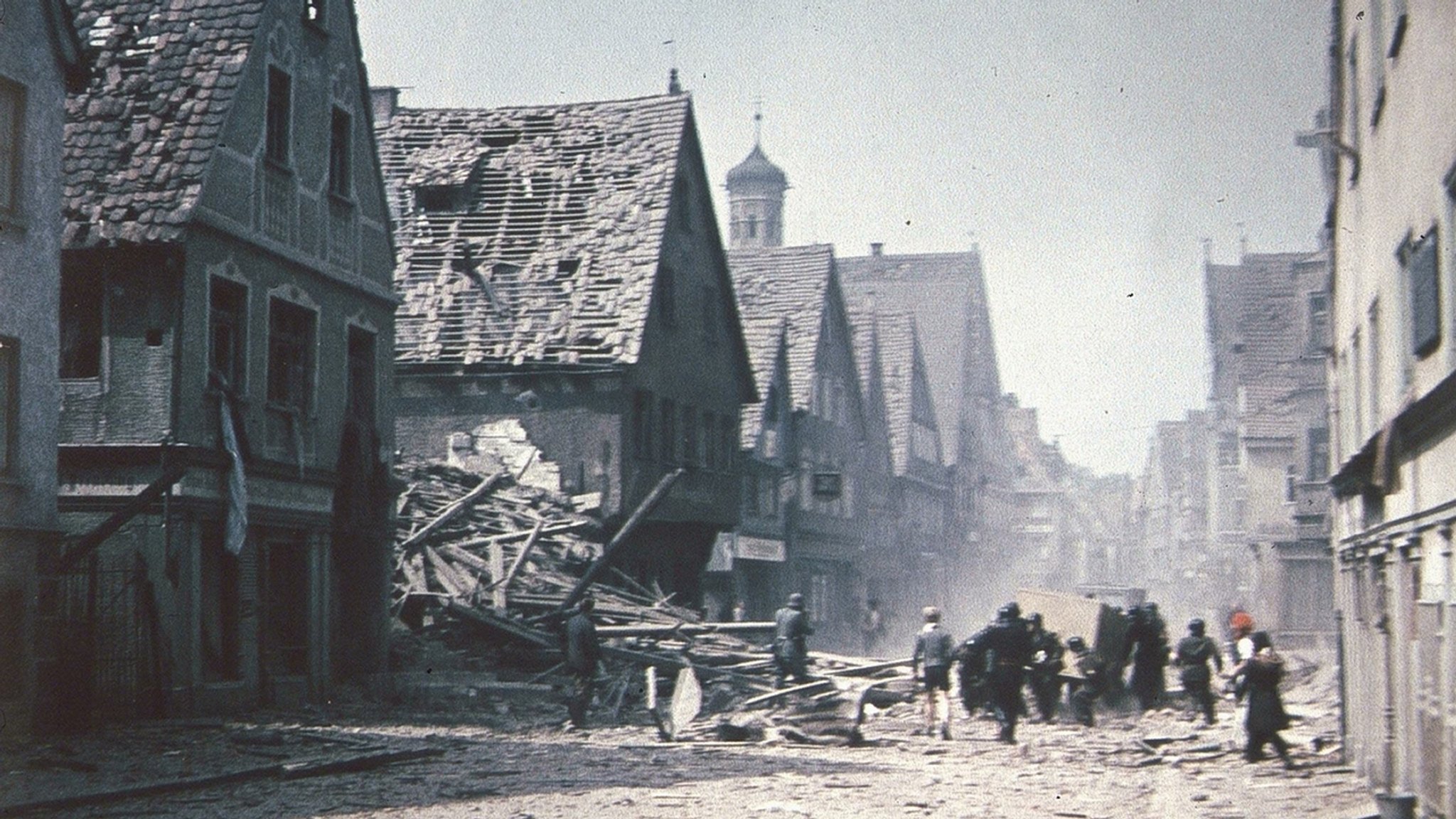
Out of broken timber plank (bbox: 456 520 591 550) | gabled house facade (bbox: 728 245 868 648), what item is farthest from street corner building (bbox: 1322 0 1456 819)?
gabled house facade (bbox: 728 245 868 648)

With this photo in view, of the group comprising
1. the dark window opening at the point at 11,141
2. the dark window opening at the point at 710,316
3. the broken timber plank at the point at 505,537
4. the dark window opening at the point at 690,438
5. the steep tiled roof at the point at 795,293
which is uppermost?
the steep tiled roof at the point at 795,293

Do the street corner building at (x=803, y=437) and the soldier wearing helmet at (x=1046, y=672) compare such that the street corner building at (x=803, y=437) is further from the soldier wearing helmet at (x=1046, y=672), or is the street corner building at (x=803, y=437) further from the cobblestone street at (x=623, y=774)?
the cobblestone street at (x=623, y=774)

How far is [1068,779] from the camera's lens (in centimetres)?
1988

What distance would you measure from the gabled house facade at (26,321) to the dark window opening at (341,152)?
7271 mm

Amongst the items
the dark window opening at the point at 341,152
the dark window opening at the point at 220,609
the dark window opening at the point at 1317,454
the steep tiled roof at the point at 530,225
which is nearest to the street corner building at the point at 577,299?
the steep tiled roof at the point at 530,225

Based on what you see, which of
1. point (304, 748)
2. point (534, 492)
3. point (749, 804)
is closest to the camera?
point (749, 804)

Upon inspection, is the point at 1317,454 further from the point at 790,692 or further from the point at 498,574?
the point at 498,574

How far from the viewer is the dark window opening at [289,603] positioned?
2609 cm

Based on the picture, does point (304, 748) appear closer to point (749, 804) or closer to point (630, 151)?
point (749, 804)

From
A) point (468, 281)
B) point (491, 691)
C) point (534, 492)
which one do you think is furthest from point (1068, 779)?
point (468, 281)

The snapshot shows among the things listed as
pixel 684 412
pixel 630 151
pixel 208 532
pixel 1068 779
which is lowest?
pixel 1068 779

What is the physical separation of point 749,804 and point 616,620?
16126 millimetres

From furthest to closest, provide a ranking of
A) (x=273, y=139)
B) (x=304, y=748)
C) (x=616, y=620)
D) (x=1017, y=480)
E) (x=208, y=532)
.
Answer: (x=1017, y=480) → (x=616, y=620) → (x=273, y=139) → (x=208, y=532) → (x=304, y=748)

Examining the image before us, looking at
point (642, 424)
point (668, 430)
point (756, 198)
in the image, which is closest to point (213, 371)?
point (642, 424)
